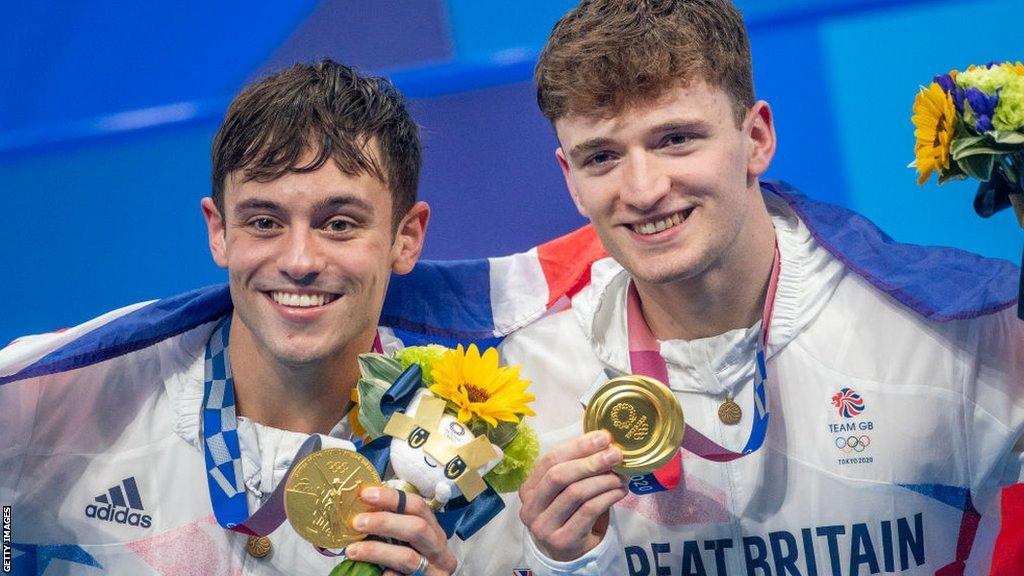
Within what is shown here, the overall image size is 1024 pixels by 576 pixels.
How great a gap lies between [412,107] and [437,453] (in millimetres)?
1886

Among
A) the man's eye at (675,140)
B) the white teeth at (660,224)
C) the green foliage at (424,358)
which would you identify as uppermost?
the man's eye at (675,140)

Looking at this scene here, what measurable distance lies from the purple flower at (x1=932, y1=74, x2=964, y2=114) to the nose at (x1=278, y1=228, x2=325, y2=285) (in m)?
1.47

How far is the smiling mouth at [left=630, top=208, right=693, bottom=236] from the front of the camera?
121 inches

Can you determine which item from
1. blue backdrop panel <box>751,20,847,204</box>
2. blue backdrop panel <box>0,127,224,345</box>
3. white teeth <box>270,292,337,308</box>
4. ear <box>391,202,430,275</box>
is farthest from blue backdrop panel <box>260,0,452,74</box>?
white teeth <box>270,292,337,308</box>

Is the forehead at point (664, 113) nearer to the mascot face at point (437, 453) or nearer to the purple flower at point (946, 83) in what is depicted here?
the purple flower at point (946, 83)

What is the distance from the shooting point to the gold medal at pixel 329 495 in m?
2.77

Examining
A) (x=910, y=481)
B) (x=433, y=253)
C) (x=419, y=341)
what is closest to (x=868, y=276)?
(x=910, y=481)

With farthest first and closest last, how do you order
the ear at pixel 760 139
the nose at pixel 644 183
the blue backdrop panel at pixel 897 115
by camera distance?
the blue backdrop panel at pixel 897 115, the ear at pixel 760 139, the nose at pixel 644 183

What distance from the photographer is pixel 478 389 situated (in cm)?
282

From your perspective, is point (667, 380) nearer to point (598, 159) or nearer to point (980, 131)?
point (598, 159)

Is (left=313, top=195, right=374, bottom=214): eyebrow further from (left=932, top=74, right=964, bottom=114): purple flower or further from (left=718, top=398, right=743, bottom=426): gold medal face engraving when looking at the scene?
(left=932, top=74, right=964, bottom=114): purple flower

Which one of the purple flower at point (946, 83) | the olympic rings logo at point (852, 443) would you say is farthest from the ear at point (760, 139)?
the olympic rings logo at point (852, 443)

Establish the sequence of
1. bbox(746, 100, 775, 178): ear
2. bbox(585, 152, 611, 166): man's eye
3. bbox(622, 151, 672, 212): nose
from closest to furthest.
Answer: bbox(622, 151, 672, 212): nose < bbox(585, 152, 611, 166): man's eye < bbox(746, 100, 775, 178): ear

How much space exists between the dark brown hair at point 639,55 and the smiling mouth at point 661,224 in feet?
0.91
